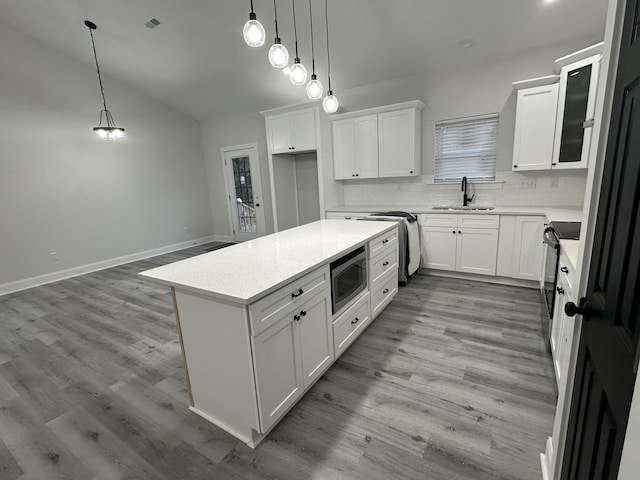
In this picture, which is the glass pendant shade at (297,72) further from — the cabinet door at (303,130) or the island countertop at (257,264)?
the cabinet door at (303,130)

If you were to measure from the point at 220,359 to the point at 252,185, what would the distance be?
5309 mm

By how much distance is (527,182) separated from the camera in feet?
12.6

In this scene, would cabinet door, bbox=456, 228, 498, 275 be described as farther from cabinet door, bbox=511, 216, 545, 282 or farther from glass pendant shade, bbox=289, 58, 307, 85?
glass pendant shade, bbox=289, 58, 307, 85

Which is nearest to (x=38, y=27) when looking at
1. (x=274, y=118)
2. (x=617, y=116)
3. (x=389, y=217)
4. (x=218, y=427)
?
(x=274, y=118)

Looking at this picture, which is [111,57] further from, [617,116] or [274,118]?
[617,116]

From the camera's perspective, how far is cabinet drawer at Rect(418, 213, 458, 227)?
3836 mm

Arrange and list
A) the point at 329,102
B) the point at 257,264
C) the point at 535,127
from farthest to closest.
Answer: the point at 535,127, the point at 329,102, the point at 257,264

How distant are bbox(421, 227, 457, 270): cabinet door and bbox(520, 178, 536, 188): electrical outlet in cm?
104

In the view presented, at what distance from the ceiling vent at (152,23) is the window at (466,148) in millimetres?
3949

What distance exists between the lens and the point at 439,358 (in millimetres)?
2348

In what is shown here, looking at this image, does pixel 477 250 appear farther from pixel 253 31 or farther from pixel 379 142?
pixel 253 31

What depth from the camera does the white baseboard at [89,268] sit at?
4.39m

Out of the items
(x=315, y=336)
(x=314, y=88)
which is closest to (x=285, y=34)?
(x=314, y=88)

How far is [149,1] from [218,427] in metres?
4.56
